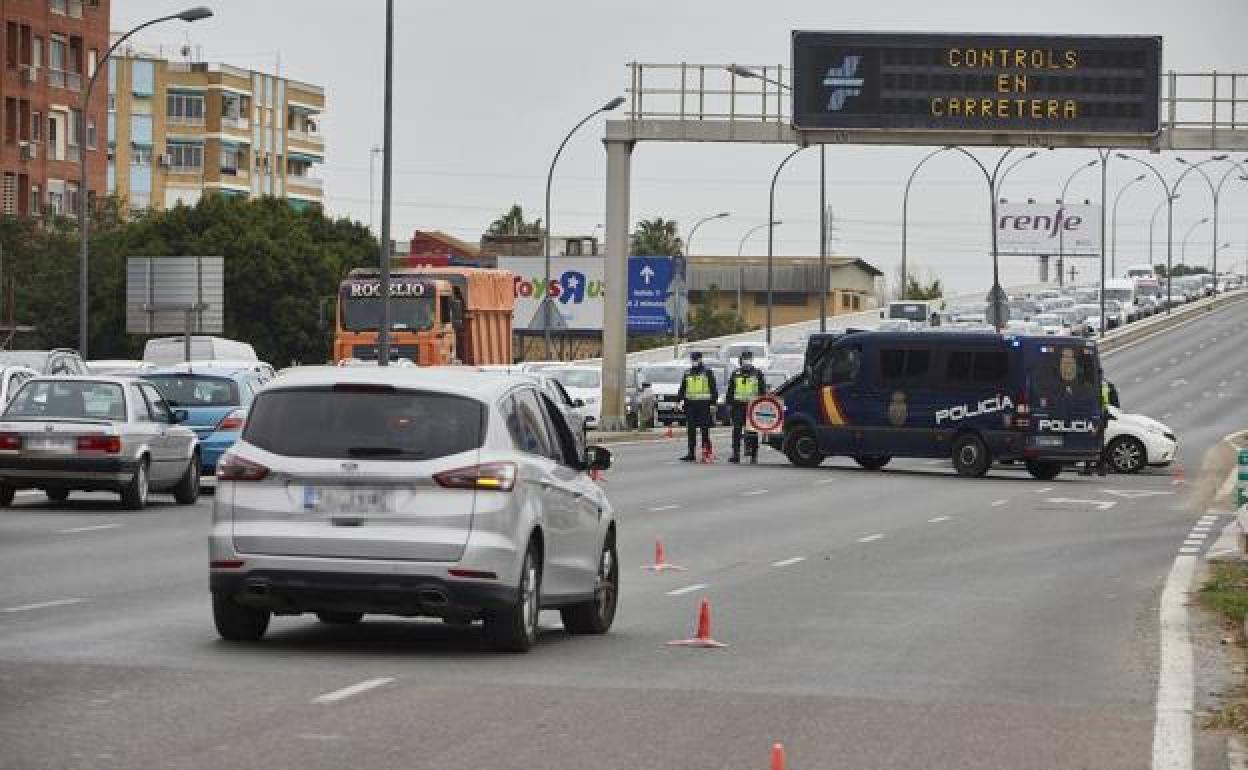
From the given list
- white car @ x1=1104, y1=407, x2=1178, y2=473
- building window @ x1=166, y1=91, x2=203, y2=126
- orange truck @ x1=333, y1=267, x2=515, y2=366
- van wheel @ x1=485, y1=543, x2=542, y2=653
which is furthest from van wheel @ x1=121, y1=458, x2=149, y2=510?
building window @ x1=166, y1=91, x2=203, y2=126

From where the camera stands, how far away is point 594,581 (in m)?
16.4

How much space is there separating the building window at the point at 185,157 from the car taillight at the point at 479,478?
123 meters

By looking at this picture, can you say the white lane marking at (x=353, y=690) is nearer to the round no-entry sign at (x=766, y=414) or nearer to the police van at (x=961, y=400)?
the police van at (x=961, y=400)

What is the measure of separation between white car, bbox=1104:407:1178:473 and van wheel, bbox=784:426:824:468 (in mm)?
5648

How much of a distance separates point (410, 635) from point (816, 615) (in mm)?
3680

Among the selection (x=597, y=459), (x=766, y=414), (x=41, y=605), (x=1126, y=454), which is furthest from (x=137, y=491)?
(x=1126, y=454)

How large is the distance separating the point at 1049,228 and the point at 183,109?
7964cm

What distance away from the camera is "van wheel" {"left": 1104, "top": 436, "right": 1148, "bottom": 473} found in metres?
49.2

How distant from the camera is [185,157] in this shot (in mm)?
135375

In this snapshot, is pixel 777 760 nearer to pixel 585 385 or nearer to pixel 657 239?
pixel 585 385

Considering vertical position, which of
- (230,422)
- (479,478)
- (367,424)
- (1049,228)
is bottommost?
(230,422)

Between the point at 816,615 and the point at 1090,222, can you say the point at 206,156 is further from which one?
the point at 816,615

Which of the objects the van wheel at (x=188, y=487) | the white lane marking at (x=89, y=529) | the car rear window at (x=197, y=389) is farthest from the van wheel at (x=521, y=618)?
the car rear window at (x=197, y=389)

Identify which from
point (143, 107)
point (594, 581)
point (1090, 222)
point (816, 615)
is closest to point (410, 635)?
point (594, 581)
